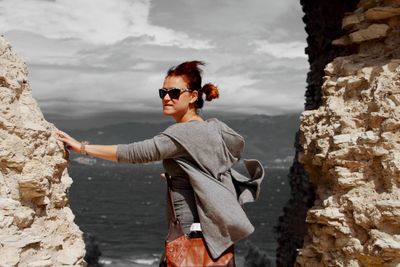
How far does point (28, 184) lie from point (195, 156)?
78.1 inches

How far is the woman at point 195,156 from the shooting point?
6.20m

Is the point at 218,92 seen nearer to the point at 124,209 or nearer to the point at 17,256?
the point at 17,256

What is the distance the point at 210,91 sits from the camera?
664 centimetres

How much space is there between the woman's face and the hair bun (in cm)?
16

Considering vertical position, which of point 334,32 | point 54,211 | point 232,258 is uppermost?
point 334,32

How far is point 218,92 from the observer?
6.68m

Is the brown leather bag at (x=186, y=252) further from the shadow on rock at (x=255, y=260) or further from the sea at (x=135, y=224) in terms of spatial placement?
the shadow on rock at (x=255, y=260)

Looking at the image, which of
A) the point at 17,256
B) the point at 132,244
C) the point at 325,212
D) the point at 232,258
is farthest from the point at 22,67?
the point at 132,244

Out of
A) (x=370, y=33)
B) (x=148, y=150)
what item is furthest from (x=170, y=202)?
(x=370, y=33)

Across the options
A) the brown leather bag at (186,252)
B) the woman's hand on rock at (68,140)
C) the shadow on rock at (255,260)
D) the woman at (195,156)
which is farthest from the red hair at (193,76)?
the shadow on rock at (255,260)

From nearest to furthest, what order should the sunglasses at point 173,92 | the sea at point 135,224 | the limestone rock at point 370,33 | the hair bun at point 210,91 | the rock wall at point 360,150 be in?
1. the sunglasses at point 173,92
2. the hair bun at point 210,91
3. the rock wall at point 360,150
4. the limestone rock at point 370,33
5. the sea at point 135,224

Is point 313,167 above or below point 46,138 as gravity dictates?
below

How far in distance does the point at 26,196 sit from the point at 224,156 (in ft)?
8.00

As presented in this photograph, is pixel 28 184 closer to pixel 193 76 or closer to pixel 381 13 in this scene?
pixel 193 76
